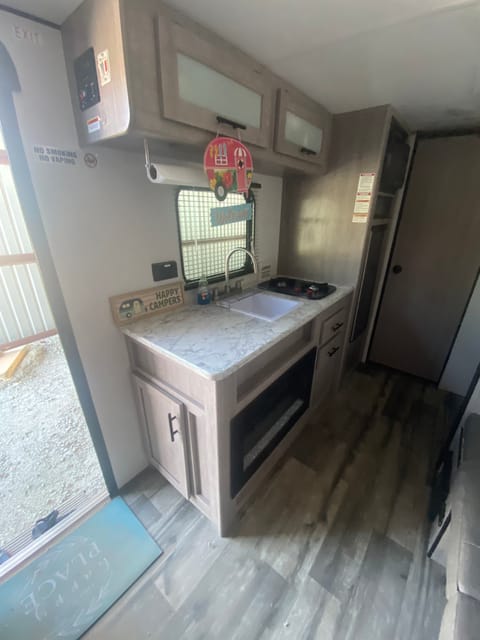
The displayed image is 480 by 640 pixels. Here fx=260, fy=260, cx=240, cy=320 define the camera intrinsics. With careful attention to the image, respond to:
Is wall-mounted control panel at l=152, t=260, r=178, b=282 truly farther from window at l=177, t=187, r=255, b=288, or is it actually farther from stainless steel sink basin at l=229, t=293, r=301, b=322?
stainless steel sink basin at l=229, t=293, r=301, b=322

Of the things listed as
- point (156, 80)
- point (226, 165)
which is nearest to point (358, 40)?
point (226, 165)

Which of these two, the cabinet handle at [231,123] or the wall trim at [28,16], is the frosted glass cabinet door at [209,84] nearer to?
the cabinet handle at [231,123]

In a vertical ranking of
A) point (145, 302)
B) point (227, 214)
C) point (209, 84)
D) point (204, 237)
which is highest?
point (209, 84)

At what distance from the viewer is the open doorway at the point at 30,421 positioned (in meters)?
1.39

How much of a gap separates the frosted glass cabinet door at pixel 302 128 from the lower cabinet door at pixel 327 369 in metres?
1.20

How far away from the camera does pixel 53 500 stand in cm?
146

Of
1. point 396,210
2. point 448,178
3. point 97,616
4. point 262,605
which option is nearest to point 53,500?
point 97,616

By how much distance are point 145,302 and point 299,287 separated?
3.64 ft

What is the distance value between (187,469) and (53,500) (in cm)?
88

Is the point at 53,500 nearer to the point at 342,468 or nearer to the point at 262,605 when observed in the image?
the point at 262,605

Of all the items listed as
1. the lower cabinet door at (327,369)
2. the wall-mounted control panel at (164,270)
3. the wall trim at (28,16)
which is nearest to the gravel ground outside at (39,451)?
the wall-mounted control panel at (164,270)

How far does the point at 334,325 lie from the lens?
1824 millimetres

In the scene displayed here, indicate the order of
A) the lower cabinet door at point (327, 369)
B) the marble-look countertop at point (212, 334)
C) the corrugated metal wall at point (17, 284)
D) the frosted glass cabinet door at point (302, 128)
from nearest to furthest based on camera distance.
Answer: the marble-look countertop at point (212, 334)
the frosted glass cabinet door at point (302, 128)
the lower cabinet door at point (327, 369)
the corrugated metal wall at point (17, 284)

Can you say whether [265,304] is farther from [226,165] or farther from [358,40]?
[358,40]
